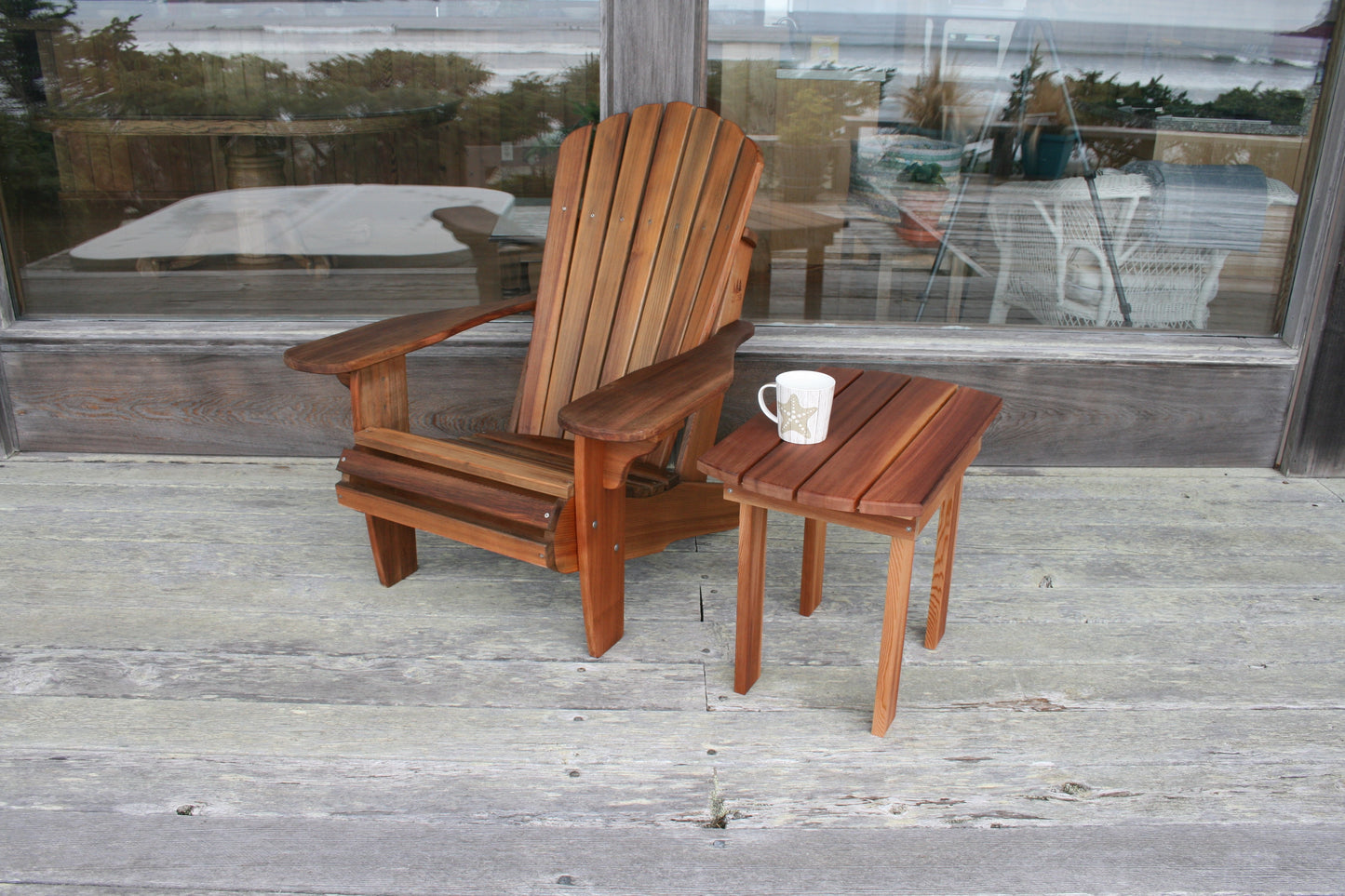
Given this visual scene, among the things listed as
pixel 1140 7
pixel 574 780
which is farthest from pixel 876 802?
pixel 1140 7

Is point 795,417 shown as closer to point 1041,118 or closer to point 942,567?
point 942,567

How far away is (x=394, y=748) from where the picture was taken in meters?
1.46

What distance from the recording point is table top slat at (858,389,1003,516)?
1318mm

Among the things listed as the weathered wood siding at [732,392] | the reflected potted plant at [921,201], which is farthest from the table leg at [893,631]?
the reflected potted plant at [921,201]

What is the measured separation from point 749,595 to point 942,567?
1.22ft

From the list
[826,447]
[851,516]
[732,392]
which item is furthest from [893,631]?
[732,392]

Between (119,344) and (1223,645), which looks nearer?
(1223,645)

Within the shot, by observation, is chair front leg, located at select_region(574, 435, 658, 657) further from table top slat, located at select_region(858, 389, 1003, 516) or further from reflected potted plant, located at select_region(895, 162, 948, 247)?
reflected potted plant, located at select_region(895, 162, 948, 247)

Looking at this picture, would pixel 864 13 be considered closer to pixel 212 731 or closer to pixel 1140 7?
pixel 1140 7

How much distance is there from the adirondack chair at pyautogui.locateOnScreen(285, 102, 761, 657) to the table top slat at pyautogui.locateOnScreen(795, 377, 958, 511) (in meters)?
0.25

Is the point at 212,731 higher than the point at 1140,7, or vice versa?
the point at 1140,7

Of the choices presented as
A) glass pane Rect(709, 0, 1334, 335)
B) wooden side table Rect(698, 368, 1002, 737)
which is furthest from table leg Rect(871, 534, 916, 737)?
glass pane Rect(709, 0, 1334, 335)

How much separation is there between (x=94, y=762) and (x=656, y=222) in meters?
1.39

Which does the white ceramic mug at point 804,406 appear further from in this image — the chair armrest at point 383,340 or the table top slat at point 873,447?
the chair armrest at point 383,340
